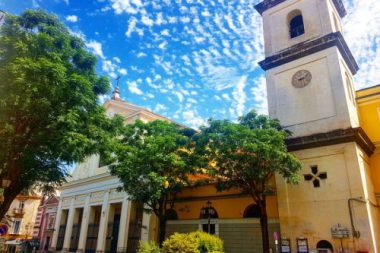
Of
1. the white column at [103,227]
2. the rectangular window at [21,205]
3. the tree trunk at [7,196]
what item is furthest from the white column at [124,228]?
the rectangular window at [21,205]

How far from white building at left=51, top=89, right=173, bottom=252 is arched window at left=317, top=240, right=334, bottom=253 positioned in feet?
38.7

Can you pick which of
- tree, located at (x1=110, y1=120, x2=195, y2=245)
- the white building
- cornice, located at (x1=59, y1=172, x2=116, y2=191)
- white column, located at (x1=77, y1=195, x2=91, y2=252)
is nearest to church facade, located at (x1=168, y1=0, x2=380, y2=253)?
tree, located at (x1=110, y1=120, x2=195, y2=245)

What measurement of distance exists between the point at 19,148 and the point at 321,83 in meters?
16.5

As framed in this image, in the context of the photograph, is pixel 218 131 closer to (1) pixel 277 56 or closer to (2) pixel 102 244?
(1) pixel 277 56

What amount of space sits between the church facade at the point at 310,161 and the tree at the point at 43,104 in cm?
1012

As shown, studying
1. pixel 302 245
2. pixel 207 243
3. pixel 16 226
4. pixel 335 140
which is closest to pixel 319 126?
pixel 335 140

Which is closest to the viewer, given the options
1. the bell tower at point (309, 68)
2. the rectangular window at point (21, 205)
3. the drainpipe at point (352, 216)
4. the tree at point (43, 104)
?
the tree at point (43, 104)

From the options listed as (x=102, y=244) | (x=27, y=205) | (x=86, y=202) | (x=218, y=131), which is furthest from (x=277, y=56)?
(x=27, y=205)

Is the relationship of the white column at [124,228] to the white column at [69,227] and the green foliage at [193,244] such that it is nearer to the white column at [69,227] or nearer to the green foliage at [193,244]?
the white column at [69,227]

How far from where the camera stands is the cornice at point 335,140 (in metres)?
16.7

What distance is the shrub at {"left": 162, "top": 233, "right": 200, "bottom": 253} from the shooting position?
11.3 m

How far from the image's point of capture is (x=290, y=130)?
63.2ft

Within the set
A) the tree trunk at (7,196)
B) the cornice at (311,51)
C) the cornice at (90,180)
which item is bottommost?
the tree trunk at (7,196)

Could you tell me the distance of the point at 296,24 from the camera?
2256 centimetres
